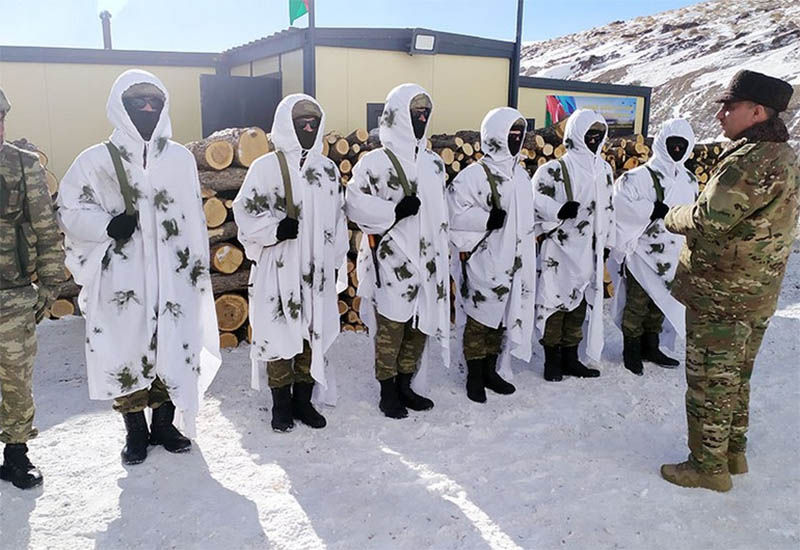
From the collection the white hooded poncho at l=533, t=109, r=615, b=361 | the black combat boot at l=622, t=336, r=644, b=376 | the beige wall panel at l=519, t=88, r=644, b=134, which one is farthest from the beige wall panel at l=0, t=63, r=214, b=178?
the black combat boot at l=622, t=336, r=644, b=376

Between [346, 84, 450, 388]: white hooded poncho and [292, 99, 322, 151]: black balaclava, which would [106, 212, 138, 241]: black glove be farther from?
[346, 84, 450, 388]: white hooded poncho

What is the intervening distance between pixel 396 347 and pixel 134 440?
1.57 meters

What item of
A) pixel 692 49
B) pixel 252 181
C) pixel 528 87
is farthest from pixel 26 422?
pixel 692 49

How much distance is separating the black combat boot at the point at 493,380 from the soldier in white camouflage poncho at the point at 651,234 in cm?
114

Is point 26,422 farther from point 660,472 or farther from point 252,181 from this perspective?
point 660,472

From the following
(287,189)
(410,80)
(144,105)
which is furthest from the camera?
(410,80)

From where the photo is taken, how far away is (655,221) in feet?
15.6

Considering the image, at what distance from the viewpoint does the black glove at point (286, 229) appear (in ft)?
11.2

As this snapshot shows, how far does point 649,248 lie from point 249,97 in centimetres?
561

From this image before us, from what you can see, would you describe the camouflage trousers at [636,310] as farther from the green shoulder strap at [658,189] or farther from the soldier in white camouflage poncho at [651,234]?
the green shoulder strap at [658,189]

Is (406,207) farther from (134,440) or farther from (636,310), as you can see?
(636,310)

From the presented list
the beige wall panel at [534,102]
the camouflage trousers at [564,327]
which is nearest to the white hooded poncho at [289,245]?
the camouflage trousers at [564,327]

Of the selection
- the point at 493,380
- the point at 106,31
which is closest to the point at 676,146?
the point at 493,380

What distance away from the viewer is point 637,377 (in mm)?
4793
